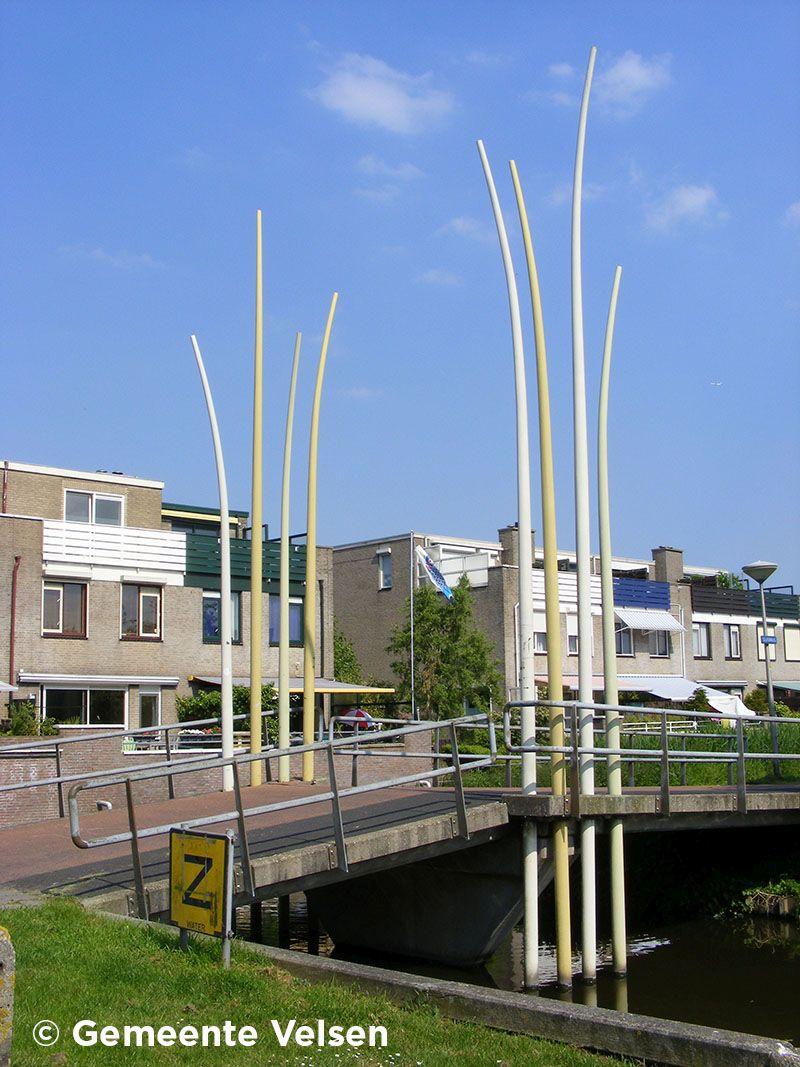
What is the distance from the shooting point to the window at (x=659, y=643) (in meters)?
57.0

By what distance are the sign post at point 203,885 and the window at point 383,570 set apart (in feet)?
156

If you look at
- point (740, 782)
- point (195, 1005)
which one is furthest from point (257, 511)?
point (195, 1005)

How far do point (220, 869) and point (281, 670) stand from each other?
11.5 metres

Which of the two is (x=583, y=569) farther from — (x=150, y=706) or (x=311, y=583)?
(x=150, y=706)

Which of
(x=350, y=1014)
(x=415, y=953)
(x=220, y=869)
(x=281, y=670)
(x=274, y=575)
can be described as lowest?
(x=415, y=953)

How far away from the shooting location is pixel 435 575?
48031 mm

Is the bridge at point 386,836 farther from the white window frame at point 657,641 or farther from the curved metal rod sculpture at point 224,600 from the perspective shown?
the white window frame at point 657,641

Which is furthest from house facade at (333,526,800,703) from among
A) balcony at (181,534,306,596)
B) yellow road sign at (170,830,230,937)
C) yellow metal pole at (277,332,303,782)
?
yellow road sign at (170,830,230,937)

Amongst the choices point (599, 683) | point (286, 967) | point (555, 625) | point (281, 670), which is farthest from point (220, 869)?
point (599, 683)

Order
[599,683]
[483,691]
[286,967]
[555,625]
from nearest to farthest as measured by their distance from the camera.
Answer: [286,967] < [555,625] < [483,691] < [599,683]

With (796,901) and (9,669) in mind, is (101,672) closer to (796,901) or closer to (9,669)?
(9,669)

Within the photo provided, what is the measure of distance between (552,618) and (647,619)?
43.4 meters

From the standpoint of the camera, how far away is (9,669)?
3612cm

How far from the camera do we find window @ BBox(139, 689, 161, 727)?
39219 mm
